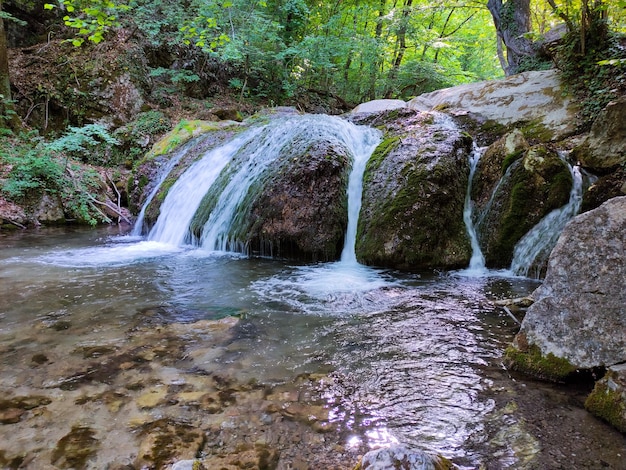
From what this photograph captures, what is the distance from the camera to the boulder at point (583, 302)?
2.23 m

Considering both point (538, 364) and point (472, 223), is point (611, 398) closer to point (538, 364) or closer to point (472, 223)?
point (538, 364)

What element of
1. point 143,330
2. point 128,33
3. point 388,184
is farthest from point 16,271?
point 128,33

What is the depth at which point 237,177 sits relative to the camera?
759 centimetres

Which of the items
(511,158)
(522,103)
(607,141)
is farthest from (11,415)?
(522,103)

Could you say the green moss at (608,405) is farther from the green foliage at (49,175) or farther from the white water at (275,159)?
the green foliage at (49,175)

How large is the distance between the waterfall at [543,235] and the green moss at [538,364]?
295 cm

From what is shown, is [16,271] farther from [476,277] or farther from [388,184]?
[476,277]

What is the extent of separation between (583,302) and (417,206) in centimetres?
337

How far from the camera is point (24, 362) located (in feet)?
8.66

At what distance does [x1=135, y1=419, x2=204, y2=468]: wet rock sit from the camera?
180 cm

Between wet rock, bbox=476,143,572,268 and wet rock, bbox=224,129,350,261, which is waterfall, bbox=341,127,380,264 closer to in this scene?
wet rock, bbox=224,129,350,261

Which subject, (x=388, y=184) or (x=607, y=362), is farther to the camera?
(x=388, y=184)

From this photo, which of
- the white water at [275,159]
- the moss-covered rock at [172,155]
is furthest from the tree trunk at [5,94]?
the white water at [275,159]

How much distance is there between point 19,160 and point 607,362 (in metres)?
11.4
